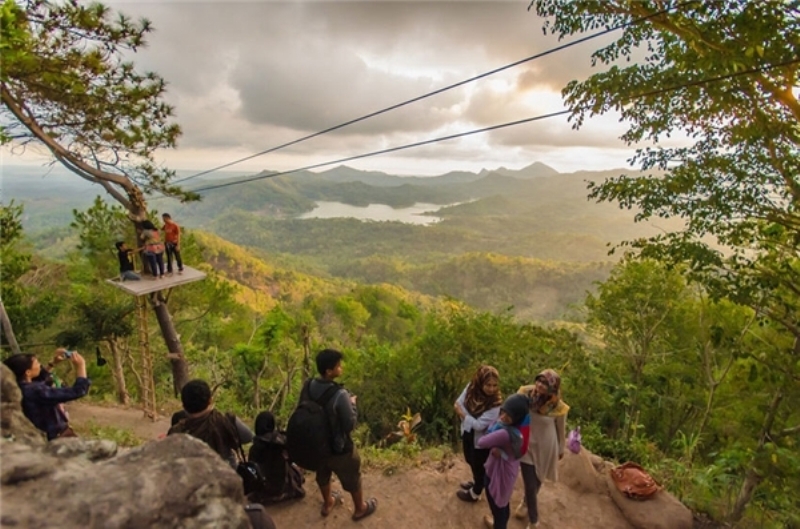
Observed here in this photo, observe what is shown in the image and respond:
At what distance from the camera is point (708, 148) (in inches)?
178

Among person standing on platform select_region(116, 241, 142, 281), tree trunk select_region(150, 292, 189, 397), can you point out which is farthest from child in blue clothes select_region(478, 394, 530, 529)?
tree trunk select_region(150, 292, 189, 397)

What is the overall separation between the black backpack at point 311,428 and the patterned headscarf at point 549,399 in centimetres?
160

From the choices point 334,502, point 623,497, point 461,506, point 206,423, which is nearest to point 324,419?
point 206,423

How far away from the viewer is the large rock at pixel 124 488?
149 cm

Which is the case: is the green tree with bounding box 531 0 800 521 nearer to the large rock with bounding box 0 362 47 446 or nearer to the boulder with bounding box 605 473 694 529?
the boulder with bounding box 605 473 694 529

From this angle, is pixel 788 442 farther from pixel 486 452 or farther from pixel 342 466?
pixel 342 466

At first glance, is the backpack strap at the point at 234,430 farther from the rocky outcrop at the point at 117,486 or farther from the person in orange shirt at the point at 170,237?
the person in orange shirt at the point at 170,237

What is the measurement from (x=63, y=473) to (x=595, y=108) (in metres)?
5.20

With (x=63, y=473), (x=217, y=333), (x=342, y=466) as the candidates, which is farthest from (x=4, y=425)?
(x=217, y=333)

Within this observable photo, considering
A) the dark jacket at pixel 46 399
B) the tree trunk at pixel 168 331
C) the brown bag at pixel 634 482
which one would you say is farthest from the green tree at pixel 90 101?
the brown bag at pixel 634 482

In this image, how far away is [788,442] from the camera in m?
4.98

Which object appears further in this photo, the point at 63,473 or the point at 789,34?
the point at 789,34

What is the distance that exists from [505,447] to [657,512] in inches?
78.8

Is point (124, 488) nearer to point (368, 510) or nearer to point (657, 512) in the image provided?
point (368, 510)
